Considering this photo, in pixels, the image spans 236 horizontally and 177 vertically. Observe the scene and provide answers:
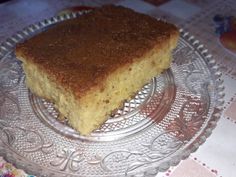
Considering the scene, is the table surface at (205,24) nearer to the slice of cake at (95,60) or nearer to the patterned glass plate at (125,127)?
the patterned glass plate at (125,127)

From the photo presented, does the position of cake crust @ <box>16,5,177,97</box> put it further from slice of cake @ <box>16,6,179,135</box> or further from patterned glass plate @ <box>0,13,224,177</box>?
patterned glass plate @ <box>0,13,224,177</box>

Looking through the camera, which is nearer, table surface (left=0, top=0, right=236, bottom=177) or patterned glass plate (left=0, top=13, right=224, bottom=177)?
patterned glass plate (left=0, top=13, right=224, bottom=177)

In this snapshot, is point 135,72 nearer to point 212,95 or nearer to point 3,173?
point 212,95

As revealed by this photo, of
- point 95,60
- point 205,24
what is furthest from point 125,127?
point 205,24

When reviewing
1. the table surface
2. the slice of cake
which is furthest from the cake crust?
the table surface

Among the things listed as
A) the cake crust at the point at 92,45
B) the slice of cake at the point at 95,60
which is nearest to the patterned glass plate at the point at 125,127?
the slice of cake at the point at 95,60

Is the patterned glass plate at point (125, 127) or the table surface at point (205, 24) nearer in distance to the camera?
the patterned glass plate at point (125, 127)
